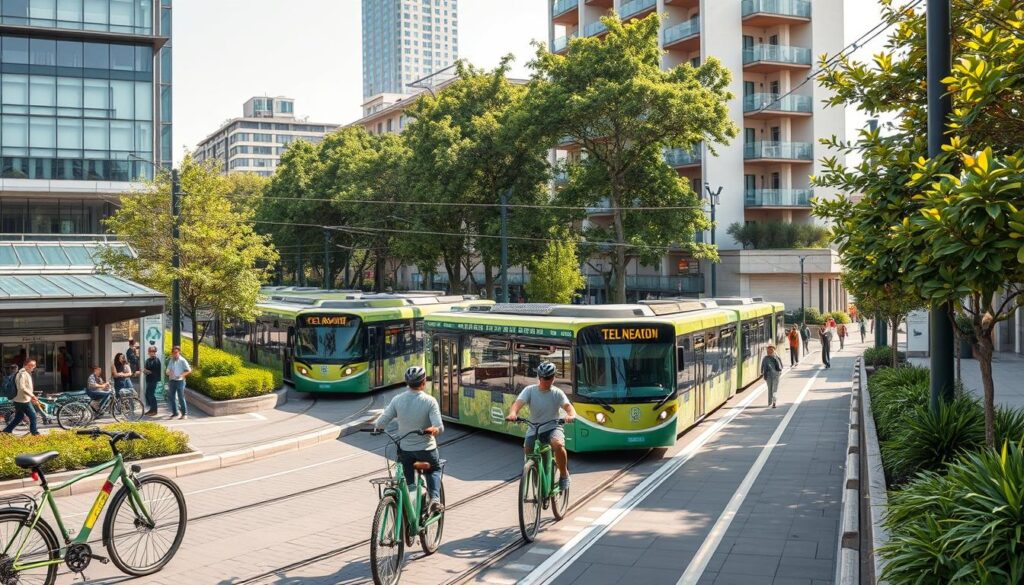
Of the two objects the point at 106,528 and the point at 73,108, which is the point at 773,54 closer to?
the point at 73,108

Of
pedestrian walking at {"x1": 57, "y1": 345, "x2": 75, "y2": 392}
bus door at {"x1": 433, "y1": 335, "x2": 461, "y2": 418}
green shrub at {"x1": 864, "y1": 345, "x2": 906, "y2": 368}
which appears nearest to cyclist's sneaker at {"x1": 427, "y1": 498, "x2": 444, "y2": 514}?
bus door at {"x1": 433, "y1": 335, "x2": 461, "y2": 418}

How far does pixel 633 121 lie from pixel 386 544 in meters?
29.3

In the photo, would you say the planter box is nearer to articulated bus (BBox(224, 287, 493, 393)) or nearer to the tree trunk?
articulated bus (BBox(224, 287, 493, 393))

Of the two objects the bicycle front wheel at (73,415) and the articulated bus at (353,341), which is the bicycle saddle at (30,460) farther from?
the articulated bus at (353,341)

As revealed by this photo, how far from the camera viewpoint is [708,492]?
13.4 metres

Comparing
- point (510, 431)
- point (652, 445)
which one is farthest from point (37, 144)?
point (652, 445)

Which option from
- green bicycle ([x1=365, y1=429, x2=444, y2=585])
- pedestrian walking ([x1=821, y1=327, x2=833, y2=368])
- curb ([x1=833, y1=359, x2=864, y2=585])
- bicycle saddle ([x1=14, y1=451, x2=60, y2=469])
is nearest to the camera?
bicycle saddle ([x1=14, y1=451, x2=60, y2=469])

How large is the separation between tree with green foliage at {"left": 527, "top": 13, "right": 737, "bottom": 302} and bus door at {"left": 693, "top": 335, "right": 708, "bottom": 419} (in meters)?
16.2

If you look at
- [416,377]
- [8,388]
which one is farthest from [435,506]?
[8,388]

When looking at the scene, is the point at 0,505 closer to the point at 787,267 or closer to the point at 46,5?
the point at 46,5

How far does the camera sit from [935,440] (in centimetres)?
1058

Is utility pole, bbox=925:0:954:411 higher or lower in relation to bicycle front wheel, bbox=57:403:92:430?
higher

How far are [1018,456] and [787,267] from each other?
5296 cm

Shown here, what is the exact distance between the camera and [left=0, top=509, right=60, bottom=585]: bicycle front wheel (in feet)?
26.2
